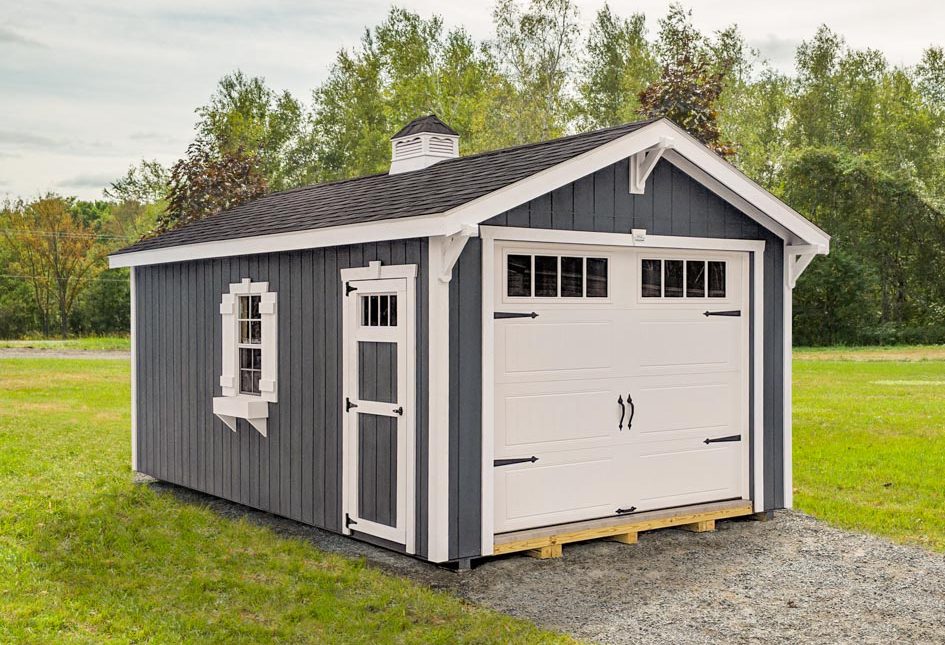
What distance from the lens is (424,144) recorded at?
1017 centimetres

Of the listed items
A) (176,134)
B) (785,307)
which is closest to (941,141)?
(176,134)

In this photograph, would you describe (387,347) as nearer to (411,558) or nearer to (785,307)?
(411,558)

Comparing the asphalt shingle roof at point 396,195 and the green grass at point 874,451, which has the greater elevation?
the asphalt shingle roof at point 396,195

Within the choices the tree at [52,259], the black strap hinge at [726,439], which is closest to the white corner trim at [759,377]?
the black strap hinge at [726,439]

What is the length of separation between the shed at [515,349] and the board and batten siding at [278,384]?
3 cm

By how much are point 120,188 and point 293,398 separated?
38063 millimetres

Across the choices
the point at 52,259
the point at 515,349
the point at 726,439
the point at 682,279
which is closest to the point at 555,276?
the point at 515,349

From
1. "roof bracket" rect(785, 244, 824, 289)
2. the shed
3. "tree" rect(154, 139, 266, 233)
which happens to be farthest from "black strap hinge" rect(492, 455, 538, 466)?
"tree" rect(154, 139, 266, 233)

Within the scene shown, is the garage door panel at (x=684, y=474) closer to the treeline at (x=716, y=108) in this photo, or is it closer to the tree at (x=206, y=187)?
the tree at (x=206, y=187)

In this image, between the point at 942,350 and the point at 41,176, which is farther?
the point at 41,176

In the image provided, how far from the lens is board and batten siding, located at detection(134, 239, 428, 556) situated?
768cm

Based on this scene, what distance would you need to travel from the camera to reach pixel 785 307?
856cm

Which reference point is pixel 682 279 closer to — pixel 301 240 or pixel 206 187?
pixel 301 240

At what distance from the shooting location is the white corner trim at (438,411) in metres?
6.71
